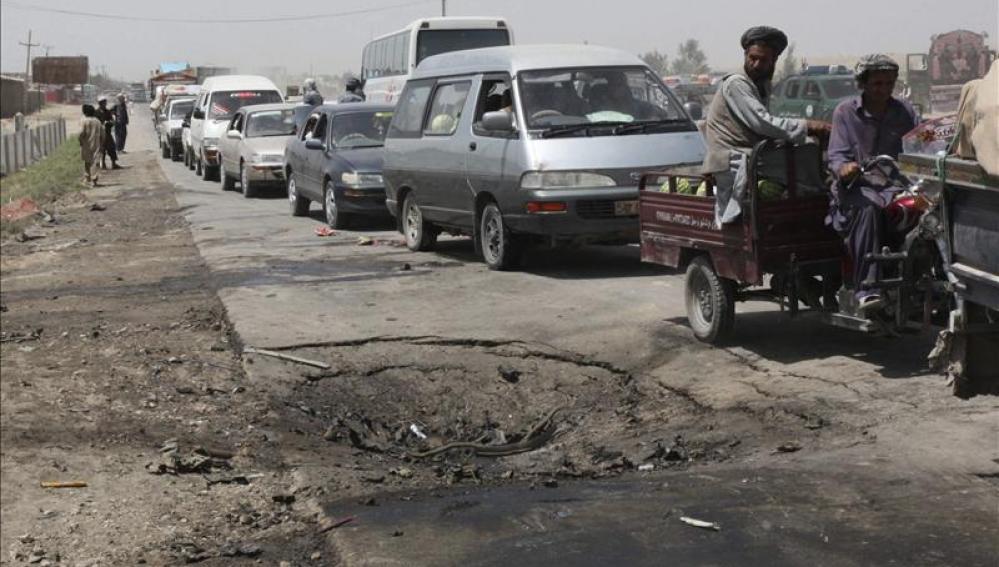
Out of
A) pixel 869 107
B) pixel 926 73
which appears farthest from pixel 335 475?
pixel 926 73

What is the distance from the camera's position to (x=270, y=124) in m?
24.2

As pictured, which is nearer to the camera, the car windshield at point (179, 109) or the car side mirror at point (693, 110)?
the car side mirror at point (693, 110)

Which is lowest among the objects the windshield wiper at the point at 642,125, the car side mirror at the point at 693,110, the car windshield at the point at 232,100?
the car windshield at the point at 232,100

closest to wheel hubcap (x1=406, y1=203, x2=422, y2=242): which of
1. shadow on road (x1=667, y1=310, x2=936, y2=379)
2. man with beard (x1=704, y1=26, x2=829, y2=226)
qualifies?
shadow on road (x1=667, y1=310, x2=936, y2=379)

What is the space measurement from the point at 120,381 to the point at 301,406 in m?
1.16

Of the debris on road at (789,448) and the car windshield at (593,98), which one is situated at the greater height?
the car windshield at (593,98)

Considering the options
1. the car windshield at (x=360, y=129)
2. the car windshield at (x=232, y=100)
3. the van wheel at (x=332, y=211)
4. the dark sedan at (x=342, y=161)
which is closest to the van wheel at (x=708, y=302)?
the dark sedan at (x=342, y=161)

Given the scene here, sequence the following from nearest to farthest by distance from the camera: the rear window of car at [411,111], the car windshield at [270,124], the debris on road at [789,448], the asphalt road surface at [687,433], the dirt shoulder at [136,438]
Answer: the asphalt road surface at [687,433] < the dirt shoulder at [136,438] < the debris on road at [789,448] < the rear window of car at [411,111] < the car windshield at [270,124]

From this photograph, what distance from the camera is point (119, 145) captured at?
43562mm

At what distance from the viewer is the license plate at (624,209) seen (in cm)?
1175

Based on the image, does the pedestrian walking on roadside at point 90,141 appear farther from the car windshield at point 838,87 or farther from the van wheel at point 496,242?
the van wheel at point 496,242

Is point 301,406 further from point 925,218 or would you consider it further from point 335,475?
point 925,218

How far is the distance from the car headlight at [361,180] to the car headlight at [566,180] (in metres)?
5.56

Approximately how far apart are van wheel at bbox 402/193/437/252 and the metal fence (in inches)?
818
